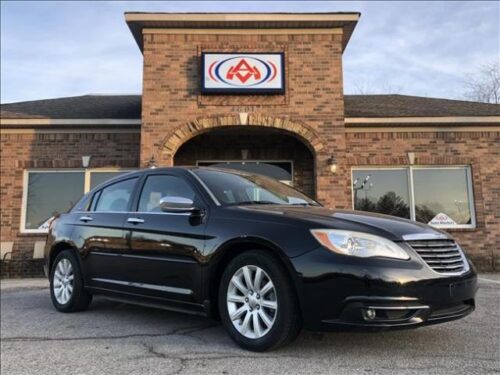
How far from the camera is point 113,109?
12.8 metres

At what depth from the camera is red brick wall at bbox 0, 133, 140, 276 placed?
37.8ft

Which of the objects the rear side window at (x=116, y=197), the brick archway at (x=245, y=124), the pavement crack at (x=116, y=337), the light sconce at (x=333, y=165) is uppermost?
the brick archway at (x=245, y=124)

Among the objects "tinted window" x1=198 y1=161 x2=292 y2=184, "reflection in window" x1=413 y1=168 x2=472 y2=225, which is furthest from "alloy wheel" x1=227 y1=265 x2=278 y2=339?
"reflection in window" x1=413 y1=168 x2=472 y2=225

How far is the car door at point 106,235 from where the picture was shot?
4.86 metres

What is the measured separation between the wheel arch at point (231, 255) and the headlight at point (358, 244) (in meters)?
0.33

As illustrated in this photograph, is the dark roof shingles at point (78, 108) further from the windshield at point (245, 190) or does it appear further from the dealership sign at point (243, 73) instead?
the windshield at point (245, 190)

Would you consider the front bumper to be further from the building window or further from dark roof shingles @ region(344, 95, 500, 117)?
dark roof shingles @ region(344, 95, 500, 117)

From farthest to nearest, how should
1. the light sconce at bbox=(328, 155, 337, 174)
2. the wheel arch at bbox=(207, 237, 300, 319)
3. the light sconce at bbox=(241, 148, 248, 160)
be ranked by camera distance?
the light sconce at bbox=(241, 148, 248, 160), the light sconce at bbox=(328, 155, 337, 174), the wheel arch at bbox=(207, 237, 300, 319)

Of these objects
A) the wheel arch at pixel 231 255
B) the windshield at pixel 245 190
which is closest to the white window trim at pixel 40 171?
the windshield at pixel 245 190

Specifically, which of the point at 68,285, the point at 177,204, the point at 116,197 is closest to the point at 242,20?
the point at 116,197

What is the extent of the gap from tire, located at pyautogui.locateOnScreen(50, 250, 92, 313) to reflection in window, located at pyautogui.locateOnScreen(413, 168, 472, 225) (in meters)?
8.48

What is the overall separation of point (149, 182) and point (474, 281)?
3.15m

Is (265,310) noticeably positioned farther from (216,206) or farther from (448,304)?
(448,304)

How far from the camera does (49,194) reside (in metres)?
11.6
